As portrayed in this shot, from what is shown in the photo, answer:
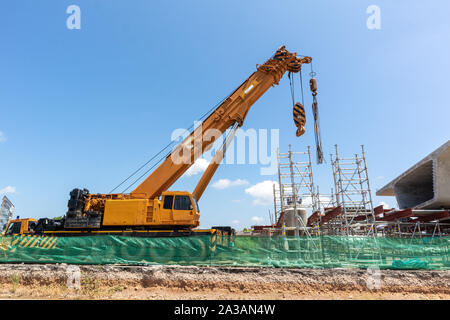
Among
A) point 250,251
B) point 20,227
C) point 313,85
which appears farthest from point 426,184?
point 20,227

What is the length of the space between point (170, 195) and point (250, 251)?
4780mm

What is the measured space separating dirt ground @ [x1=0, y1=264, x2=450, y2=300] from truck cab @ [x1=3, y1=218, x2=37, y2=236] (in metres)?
3.18

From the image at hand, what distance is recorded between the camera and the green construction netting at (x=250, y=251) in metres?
11.6

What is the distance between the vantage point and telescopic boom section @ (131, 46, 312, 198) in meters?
14.3

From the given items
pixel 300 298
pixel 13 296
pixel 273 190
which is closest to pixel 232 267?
pixel 300 298

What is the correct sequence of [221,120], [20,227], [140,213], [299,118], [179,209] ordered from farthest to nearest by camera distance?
[221,120], [299,118], [20,227], [179,209], [140,213]

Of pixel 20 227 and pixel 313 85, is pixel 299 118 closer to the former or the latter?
pixel 313 85

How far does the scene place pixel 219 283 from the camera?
10719 mm

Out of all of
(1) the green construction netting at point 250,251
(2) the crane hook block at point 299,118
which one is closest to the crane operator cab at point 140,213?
(1) the green construction netting at point 250,251

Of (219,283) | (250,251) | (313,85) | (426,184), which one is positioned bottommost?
(219,283)

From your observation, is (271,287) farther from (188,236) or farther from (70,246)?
(70,246)

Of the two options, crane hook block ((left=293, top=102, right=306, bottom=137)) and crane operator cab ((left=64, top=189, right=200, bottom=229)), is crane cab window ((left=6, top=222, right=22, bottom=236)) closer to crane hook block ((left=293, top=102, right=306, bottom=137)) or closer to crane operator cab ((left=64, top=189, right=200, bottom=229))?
crane operator cab ((left=64, top=189, right=200, bottom=229))

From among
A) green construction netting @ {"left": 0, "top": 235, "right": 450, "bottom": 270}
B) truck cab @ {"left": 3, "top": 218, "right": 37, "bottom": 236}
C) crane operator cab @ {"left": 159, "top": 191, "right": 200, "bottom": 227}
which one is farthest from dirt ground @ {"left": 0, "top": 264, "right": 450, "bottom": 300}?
truck cab @ {"left": 3, "top": 218, "right": 37, "bottom": 236}

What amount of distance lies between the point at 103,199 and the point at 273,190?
637 inches
